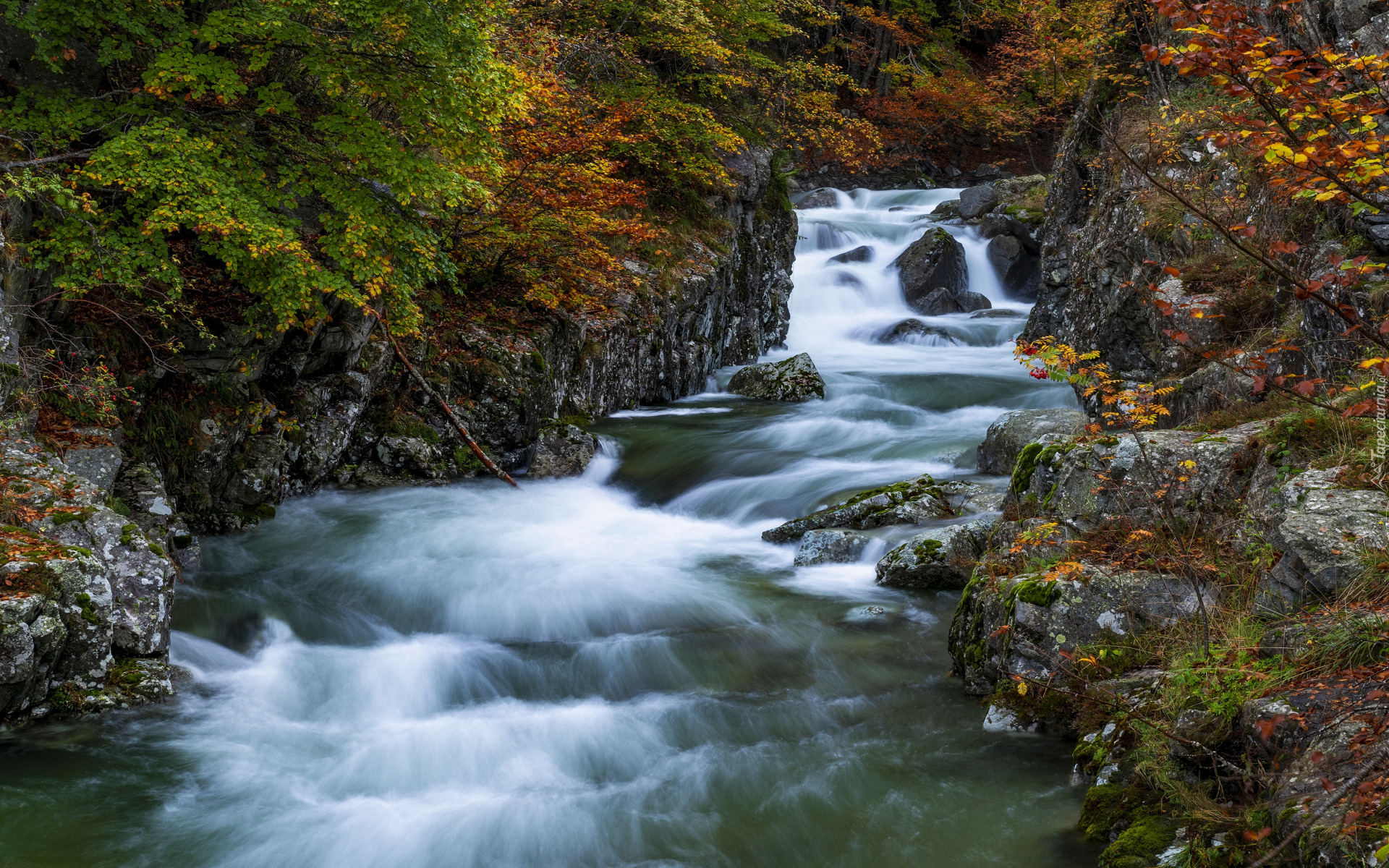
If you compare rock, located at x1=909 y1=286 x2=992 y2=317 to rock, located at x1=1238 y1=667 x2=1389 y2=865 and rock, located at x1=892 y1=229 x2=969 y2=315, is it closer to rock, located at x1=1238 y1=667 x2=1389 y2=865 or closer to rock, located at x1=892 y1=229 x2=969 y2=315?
rock, located at x1=892 y1=229 x2=969 y2=315

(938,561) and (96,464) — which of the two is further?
(938,561)

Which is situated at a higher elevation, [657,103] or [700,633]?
[657,103]

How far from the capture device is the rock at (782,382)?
49.5ft

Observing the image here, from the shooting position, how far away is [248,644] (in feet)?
21.1

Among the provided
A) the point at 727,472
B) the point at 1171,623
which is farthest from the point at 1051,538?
the point at 727,472

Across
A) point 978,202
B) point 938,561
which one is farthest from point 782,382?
point 978,202

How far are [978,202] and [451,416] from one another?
2001cm

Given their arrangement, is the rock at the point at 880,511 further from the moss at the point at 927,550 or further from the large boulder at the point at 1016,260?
the large boulder at the point at 1016,260

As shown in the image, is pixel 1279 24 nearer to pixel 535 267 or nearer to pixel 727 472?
pixel 727 472

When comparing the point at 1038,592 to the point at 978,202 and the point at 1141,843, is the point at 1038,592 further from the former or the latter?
the point at 978,202

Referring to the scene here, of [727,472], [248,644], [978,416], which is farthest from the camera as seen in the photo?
[978,416]

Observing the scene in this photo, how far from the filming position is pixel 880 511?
Answer: 8602 mm

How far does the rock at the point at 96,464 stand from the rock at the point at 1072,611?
629 centimetres

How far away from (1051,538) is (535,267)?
8349 millimetres
